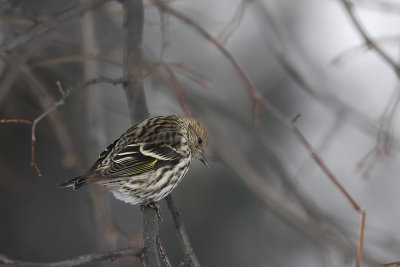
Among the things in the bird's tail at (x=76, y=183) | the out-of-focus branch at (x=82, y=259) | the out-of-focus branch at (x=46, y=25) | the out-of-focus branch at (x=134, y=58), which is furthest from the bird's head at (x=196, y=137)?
the out-of-focus branch at (x=82, y=259)

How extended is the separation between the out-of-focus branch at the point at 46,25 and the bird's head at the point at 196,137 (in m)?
1.12

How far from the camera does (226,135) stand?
6.54m

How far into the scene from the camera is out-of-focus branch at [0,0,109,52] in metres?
2.70

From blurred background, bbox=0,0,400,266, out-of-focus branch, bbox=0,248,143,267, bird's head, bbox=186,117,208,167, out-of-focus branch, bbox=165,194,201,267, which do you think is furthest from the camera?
blurred background, bbox=0,0,400,266

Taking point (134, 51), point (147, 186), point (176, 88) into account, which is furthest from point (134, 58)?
point (147, 186)

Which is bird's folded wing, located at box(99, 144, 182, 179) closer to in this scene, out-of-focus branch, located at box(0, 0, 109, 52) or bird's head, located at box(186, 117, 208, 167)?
bird's head, located at box(186, 117, 208, 167)

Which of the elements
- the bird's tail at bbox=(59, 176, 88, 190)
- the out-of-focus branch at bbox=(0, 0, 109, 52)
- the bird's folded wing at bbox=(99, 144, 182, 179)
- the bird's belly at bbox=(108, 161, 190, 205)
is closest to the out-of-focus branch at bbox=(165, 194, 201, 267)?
the bird's belly at bbox=(108, 161, 190, 205)

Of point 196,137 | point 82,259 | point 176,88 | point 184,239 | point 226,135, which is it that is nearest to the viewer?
point 82,259

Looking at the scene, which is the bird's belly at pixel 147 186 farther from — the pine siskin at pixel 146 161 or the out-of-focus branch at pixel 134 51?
the out-of-focus branch at pixel 134 51

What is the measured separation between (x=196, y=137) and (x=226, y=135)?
2.93 m

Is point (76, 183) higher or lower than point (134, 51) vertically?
lower

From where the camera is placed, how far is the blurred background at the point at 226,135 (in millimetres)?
3844

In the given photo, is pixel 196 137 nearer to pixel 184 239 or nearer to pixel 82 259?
pixel 184 239

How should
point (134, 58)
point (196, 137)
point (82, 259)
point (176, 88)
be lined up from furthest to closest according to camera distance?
point (196, 137), point (134, 58), point (176, 88), point (82, 259)
